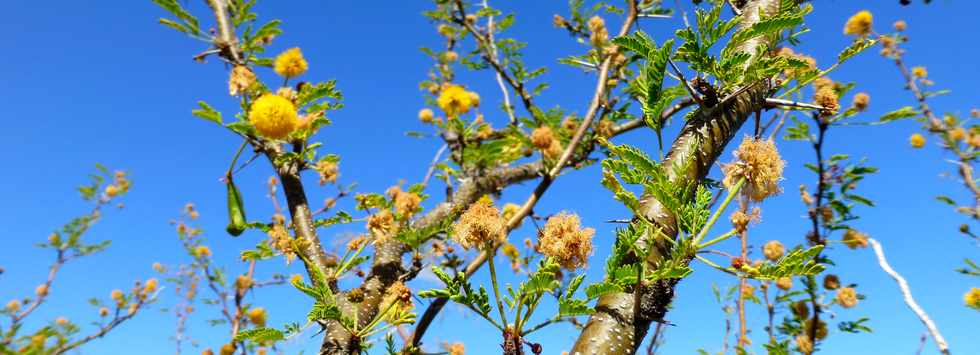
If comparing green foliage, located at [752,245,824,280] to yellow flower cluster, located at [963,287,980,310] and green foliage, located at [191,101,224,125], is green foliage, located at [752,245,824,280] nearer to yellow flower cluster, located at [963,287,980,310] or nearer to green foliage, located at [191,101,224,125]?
green foliage, located at [191,101,224,125]

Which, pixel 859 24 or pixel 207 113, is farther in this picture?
pixel 859 24

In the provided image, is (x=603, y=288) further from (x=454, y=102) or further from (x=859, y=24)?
(x=859, y=24)

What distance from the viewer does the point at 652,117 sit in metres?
0.95

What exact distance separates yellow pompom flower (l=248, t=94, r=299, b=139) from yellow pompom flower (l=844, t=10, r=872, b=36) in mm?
3173

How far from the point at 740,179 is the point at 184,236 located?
671 cm

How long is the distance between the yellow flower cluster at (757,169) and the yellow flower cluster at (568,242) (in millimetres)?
281

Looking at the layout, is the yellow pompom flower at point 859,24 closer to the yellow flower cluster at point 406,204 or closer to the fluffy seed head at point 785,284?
the fluffy seed head at point 785,284

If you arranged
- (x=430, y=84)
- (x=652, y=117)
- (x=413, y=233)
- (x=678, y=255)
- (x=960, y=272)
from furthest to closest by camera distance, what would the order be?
(x=430, y=84), (x=960, y=272), (x=413, y=233), (x=652, y=117), (x=678, y=255)

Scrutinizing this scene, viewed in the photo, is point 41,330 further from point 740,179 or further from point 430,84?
point 740,179

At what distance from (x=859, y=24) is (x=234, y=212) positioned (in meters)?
3.53

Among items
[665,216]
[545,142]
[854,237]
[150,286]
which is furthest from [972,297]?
[150,286]

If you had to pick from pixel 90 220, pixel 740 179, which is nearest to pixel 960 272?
pixel 740 179

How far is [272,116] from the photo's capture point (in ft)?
6.22

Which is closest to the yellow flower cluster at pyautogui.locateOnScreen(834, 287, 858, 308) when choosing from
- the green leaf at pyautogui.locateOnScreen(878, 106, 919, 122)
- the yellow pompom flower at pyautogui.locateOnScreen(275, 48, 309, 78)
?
the green leaf at pyautogui.locateOnScreen(878, 106, 919, 122)
